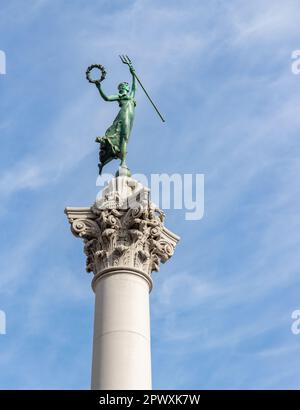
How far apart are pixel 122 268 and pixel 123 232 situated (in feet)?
4.99

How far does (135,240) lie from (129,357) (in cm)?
475

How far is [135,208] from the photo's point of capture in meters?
29.7

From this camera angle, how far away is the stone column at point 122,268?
26391 millimetres

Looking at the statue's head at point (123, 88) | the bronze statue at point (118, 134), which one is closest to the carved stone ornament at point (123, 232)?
the bronze statue at point (118, 134)

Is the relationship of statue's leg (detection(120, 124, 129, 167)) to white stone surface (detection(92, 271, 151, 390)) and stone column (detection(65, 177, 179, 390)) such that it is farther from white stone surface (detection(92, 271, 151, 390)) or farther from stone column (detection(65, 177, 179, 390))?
white stone surface (detection(92, 271, 151, 390))

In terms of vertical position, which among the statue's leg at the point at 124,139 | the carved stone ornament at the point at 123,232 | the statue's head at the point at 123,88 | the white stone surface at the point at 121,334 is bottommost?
→ the white stone surface at the point at 121,334

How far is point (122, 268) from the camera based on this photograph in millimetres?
28703

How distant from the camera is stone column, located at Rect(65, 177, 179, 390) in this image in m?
26.4

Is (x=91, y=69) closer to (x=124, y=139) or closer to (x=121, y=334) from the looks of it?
(x=124, y=139)

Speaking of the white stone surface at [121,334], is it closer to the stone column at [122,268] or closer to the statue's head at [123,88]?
the stone column at [122,268]

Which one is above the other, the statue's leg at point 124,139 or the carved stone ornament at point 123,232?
the statue's leg at point 124,139

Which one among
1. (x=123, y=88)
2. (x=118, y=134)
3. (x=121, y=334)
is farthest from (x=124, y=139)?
(x=121, y=334)
